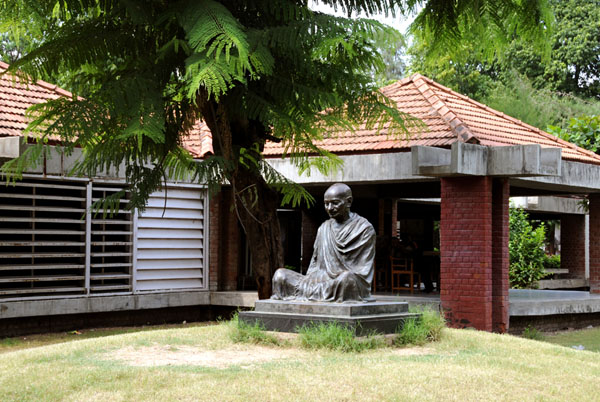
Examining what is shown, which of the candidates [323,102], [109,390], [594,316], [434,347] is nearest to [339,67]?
[323,102]

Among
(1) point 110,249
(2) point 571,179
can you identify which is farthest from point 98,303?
(2) point 571,179

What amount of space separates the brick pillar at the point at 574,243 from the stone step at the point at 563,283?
383 mm

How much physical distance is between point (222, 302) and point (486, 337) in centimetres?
775

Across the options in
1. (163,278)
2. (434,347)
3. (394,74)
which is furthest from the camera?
(394,74)

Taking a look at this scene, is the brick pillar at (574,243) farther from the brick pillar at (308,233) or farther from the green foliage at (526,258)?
the brick pillar at (308,233)

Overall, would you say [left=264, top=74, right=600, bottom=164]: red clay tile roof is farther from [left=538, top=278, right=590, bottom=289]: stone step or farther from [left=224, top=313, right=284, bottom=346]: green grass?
[left=538, top=278, right=590, bottom=289]: stone step

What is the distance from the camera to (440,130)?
15.0 m

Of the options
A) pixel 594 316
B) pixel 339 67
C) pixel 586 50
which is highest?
pixel 586 50

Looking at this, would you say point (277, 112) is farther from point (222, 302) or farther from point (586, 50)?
point (586, 50)

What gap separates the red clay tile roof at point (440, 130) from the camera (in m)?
14.7

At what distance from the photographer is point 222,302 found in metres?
17.2

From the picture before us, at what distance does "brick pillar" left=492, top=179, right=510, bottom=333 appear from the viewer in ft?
47.5

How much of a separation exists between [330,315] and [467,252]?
5.34 meters

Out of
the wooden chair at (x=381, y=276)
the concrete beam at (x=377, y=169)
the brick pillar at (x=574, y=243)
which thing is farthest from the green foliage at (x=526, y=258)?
the concrete beam at (x=377, y=169)
